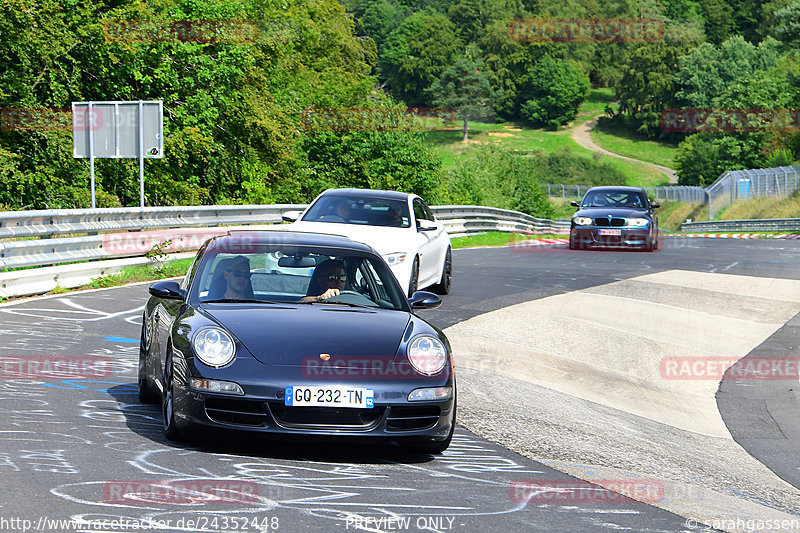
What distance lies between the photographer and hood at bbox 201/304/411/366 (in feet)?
19.9

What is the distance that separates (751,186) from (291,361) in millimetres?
67462

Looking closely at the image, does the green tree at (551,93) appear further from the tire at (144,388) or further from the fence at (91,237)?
the tire at (144,388)

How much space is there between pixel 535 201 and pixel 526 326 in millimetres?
50787

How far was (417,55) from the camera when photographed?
587 feet

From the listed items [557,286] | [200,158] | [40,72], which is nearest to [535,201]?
[200,158]

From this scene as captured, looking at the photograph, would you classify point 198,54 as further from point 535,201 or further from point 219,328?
point 535,201

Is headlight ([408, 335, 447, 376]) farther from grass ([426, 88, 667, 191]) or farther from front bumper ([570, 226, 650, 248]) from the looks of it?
grass ([426, 88, 667, 191])

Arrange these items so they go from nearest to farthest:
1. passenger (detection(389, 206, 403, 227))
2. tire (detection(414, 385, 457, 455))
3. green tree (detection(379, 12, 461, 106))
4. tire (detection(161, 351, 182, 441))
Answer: tire (detection(161, 351, 182, 441)) < tire (detection(414, 385, 457, 455)) < passenger (detection(389, 206, 403, 227)) < green tree (detection(379, 12, 461, 106))

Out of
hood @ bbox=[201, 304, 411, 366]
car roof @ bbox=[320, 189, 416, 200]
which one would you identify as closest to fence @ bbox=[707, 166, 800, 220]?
car roof @ bbox=[320, 189, 416, 200]

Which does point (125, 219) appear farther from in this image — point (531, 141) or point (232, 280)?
point (531, 141)

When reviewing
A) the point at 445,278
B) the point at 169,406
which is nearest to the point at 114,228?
the point at 445,278

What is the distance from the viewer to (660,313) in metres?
15.5

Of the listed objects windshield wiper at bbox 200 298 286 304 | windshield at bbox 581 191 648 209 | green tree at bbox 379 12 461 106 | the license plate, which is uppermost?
green tree at bbox 379 12 461 106

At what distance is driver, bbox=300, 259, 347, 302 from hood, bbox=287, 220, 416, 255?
6400 millimetres
